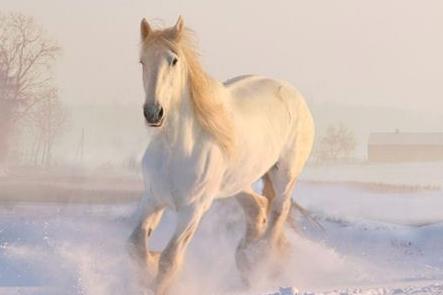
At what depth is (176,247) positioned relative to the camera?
572 cm

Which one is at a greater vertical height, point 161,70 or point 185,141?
point 161,70

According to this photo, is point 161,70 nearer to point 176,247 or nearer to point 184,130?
point 184,130

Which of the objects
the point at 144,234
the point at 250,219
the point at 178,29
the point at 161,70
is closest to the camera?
the point at 161,70

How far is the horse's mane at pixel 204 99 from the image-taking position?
18.9 ft

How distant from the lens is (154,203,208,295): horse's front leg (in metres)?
5.71

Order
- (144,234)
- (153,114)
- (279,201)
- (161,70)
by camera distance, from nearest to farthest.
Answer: (153,114) → (161,70) → (144,234) → (279,201)

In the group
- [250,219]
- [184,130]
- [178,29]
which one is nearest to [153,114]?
[184,130]

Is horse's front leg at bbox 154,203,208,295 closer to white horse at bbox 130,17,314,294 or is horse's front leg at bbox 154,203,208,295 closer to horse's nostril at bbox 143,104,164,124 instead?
white horse at bbox 130,17,314,294

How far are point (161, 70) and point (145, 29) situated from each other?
51 cm

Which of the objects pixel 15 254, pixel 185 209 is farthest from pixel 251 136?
pixel 15 254

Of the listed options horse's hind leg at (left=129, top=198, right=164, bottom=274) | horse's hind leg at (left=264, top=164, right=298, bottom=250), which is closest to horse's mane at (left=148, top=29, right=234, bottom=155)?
horse's hind leg at (left=129, top=198, right=164, bottom=274)

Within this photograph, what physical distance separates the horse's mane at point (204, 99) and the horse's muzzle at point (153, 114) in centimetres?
60

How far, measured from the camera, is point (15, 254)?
899 centimetres

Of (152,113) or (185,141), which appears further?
(185,141)
